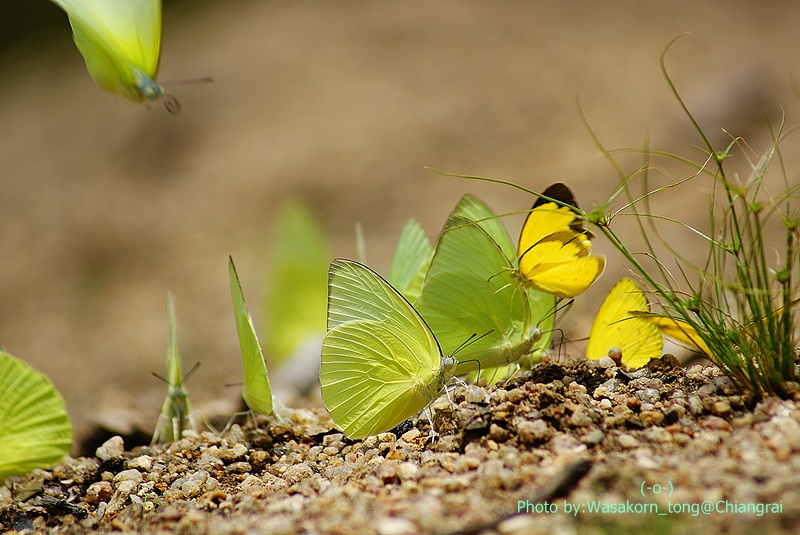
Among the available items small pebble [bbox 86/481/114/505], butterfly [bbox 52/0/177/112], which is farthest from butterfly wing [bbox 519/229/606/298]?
small pebble [bbox 86/481/114/505]

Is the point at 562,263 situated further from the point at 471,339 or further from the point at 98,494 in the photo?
the point at 98,494

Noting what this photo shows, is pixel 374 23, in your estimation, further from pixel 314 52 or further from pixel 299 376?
pixel 299 376

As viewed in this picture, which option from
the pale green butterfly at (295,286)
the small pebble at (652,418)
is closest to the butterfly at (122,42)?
the small pebble at (652,418)

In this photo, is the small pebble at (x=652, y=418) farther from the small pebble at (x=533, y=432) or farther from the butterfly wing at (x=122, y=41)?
the butterfly wing at (x=122, y=41)

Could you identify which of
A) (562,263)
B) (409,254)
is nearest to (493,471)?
(562,263)

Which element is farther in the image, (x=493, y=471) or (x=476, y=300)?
(x=476, y=300)
